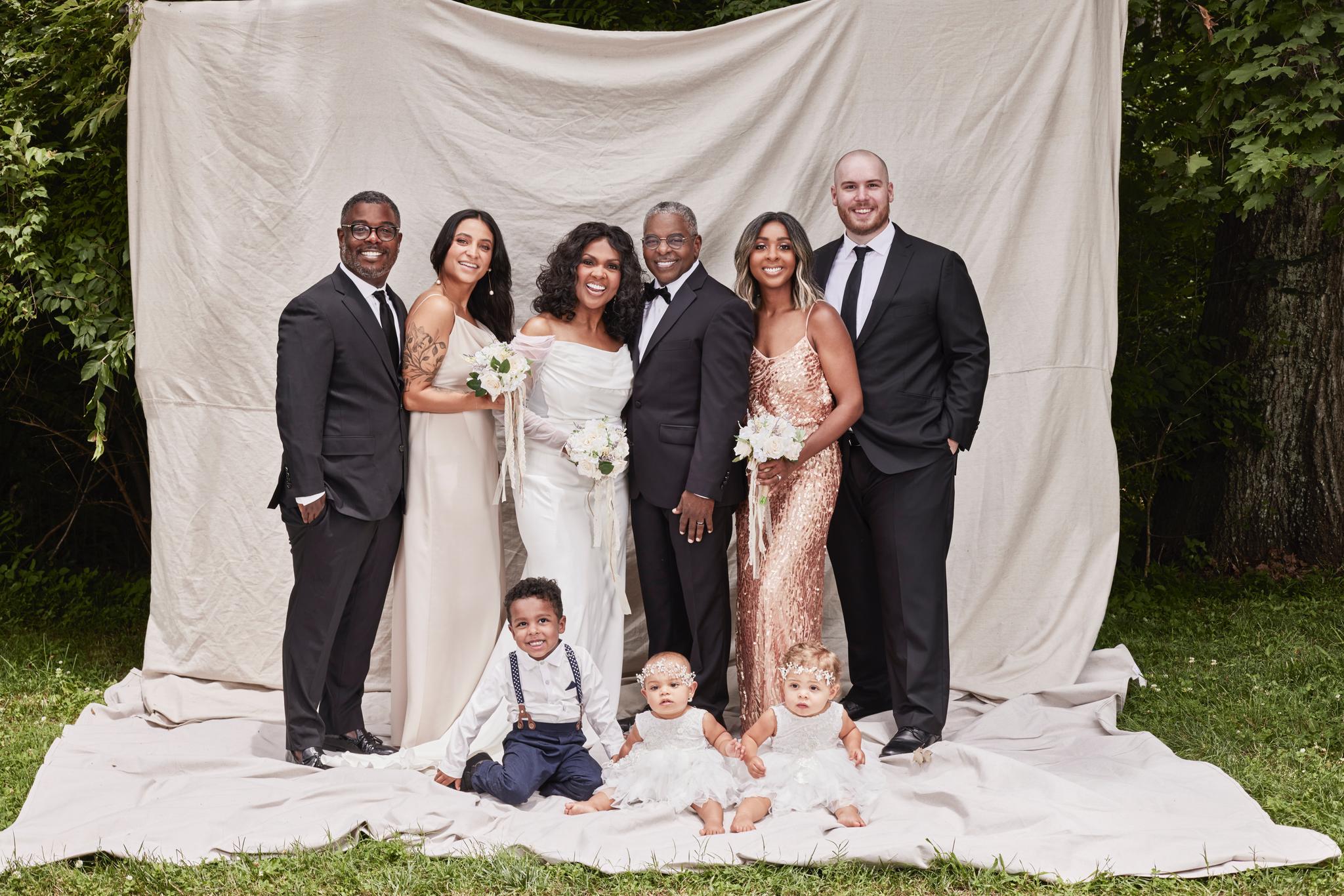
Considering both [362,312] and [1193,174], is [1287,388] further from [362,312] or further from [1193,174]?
[362,312]

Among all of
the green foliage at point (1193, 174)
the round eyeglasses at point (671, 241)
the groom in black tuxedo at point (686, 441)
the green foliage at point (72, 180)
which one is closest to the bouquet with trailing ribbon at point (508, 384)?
the groom in black tuxedo at point (686, 441)

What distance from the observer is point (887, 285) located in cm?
441

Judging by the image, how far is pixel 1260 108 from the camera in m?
4.76

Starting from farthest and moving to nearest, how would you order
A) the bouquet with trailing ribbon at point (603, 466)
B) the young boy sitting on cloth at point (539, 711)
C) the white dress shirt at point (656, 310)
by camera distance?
the white dress shirt at point (656, 310), the bouquet with trailing ribbon at point (603, 466), the young boy sitting on cloth at point (539, 711)

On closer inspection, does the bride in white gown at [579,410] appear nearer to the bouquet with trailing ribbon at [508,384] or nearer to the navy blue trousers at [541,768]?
the bouquet with trailing ribbon at [508,384]

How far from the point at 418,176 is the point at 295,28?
29.6 inches

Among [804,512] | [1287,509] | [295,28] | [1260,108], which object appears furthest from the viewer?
[1287,509]

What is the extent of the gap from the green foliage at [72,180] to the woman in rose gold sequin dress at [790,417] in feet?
9.12

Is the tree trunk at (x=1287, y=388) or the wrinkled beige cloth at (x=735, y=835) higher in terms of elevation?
the tree trunk at (x=1287, y=388)

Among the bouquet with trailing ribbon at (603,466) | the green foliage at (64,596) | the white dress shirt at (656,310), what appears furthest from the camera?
the green foliage at (64,596)

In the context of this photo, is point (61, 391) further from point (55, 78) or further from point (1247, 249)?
point (1247, 249)

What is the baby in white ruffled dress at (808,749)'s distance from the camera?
3740 millimetres

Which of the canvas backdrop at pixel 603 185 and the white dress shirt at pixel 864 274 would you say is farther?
the canvas backdrop at pixel 603 185

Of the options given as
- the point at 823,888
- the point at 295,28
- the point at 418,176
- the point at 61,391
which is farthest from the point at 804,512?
the point at 61,391
